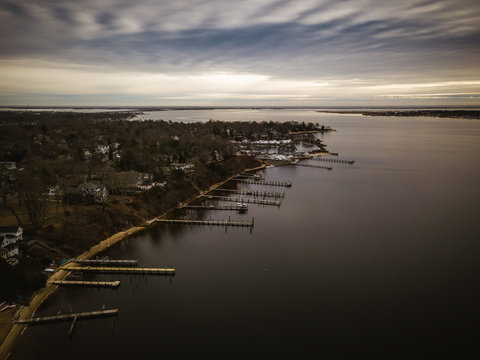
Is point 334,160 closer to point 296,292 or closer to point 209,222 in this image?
point 209,222

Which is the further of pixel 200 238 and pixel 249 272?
pixel 200 238

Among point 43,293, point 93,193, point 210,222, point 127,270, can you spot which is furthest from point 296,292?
point 93,193

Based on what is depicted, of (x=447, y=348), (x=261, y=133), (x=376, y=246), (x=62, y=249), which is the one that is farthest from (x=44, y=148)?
(x=261, y=133)

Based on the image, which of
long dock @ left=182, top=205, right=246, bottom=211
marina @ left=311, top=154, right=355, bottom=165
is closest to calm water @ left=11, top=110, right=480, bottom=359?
long dock @ left=182, top=205, right=246, bottom=211

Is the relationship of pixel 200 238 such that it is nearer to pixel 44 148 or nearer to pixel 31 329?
pixel 31 329

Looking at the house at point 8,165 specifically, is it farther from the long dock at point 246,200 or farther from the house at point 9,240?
the long dock at point 246,200

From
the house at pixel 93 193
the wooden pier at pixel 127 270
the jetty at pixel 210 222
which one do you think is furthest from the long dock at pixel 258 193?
Result: the wooden pier at pixel 127 270
